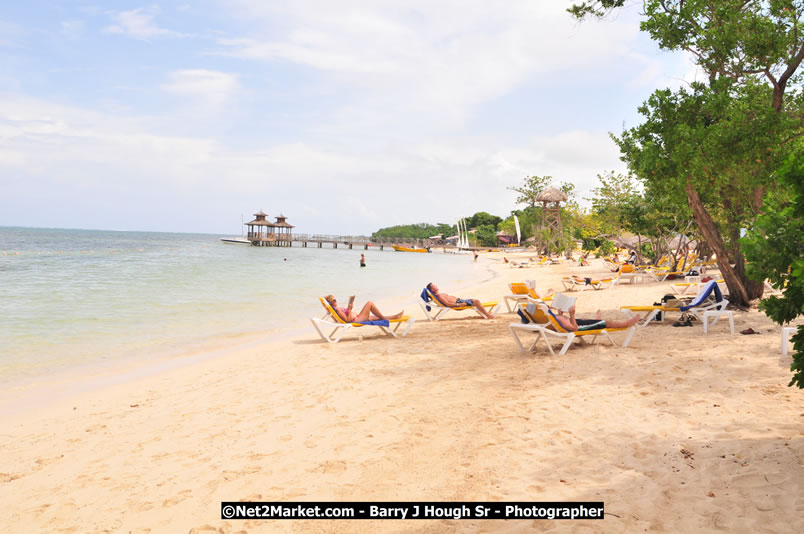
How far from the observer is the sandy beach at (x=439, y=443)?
290 cm

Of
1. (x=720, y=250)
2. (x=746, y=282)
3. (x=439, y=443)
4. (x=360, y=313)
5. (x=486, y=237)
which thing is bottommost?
(x=439, y=443)

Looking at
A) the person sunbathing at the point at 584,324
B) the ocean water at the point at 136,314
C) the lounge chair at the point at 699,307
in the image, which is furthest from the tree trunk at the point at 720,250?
the ocean water at the point at 136,314

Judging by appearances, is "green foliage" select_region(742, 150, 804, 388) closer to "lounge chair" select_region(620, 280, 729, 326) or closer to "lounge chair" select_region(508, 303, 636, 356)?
"lounge chair" select_region(508, 303, 636, 356)

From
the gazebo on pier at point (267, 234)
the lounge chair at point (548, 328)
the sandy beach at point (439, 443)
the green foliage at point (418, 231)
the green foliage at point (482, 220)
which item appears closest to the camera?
the sandy beach at point (439, 443)

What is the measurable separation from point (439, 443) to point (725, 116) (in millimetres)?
7629

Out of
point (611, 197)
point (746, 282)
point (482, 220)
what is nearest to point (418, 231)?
point (482, 220)

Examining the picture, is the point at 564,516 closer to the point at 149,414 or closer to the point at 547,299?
the point at 149,414

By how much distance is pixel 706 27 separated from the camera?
29.0ft

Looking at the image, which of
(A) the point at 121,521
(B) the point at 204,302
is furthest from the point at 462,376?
(B) the point at 204,302

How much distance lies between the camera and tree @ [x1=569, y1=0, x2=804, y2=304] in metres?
7.82

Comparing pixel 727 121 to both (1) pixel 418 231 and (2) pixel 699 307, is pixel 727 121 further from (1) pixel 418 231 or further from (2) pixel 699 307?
(1) pixel 418 231

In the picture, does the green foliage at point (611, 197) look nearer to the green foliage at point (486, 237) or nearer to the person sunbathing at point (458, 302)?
the person sunbathing at point (458, 302)

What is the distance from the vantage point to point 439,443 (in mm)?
3877

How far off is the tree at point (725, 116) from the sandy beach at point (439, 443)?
305 cm
